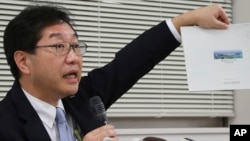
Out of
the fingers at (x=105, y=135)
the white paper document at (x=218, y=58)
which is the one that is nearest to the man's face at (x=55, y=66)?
the fingers at (x=105, y=135)

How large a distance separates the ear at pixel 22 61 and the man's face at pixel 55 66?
0.05ft

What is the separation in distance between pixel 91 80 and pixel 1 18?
2.24ft

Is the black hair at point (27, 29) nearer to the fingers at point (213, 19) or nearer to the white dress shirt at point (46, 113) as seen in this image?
the white dress shirt at point (46, 113)

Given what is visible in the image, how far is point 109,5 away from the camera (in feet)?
6.88

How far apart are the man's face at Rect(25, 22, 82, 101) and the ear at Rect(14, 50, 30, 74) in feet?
0.05

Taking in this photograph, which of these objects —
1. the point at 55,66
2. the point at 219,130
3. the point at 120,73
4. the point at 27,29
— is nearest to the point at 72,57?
the point at 55,66

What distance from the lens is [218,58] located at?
1.35m

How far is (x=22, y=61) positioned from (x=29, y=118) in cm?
22

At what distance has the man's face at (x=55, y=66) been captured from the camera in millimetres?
1267

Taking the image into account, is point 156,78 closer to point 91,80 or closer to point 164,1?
point 164,1

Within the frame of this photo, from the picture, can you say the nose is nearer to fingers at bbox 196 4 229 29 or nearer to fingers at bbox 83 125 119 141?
fingers at bbox 83 125 119 141

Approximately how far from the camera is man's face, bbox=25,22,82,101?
49.9 inches

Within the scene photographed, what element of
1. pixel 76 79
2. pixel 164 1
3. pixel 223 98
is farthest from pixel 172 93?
pixel 76 79

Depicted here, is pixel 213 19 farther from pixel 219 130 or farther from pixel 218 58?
pixel 219 130
